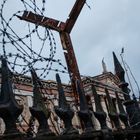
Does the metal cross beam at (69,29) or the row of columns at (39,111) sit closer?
the row of columns at (39,111)

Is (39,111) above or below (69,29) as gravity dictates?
below

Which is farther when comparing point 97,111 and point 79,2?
point 79,2

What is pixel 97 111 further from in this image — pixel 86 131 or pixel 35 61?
pixel 35 61

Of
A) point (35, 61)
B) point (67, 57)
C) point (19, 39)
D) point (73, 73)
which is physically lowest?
point (35, 61)

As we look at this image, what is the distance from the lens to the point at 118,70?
5.09 m

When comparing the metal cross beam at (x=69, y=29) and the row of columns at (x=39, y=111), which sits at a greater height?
the metal cross beam at (x=69, y=29)

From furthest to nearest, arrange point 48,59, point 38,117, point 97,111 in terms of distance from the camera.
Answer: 1. point 48,59
2. point 97,111
3. point 38,117

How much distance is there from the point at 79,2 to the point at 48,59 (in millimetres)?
3030

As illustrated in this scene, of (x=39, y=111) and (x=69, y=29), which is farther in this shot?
(x=69, y=29)

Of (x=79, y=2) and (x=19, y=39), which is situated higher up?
(x=79, y=2)

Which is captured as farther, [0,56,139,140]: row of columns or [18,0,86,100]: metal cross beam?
[18,0,86,100]: metal cross beam

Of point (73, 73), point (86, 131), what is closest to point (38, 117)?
point (86, 131)

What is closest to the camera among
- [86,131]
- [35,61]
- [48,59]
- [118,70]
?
[86,131]

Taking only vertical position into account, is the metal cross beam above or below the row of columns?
above
